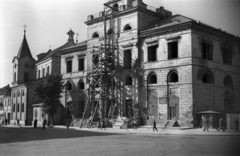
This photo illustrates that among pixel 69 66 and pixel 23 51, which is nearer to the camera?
pixel 69 66

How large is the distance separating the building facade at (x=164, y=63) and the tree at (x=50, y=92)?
4443mm

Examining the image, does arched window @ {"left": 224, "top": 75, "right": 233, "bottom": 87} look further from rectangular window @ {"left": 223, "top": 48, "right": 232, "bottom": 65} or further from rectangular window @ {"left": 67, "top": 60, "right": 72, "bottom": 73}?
rectangular window @ {"left": 67, "top": 60, "right": 72, "bottom": 73}

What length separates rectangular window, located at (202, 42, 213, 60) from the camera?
35469mm

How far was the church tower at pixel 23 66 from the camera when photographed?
2501 inches

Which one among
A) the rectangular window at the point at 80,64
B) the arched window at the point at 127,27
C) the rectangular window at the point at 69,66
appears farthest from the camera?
the rectangular window at the point at 69,66

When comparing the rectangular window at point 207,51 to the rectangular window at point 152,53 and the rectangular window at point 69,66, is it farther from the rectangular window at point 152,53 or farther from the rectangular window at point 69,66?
the rectangular window at point 69,66

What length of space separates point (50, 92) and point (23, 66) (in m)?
21.8

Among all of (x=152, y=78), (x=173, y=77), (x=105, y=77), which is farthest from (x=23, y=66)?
(x=173, y=77)

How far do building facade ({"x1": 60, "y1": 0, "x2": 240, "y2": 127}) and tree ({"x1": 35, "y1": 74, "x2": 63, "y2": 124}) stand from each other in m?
4.44

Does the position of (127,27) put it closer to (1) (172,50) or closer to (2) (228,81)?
(1) (172,50)

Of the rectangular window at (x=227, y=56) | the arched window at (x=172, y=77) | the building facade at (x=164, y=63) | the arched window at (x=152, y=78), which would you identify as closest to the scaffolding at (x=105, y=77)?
the building facade at (x=164, y=63)

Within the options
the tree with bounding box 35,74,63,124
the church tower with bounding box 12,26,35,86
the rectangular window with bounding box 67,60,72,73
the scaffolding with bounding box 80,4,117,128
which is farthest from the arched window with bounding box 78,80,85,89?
the church tower with bounding box 12,26,35,86

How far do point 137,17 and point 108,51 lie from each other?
5.85m

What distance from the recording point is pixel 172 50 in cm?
3612
